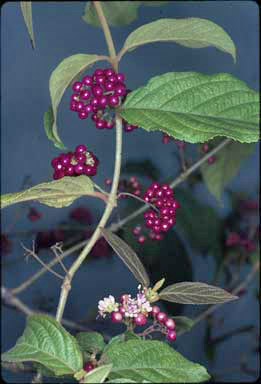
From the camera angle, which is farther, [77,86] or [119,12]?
[119,12]

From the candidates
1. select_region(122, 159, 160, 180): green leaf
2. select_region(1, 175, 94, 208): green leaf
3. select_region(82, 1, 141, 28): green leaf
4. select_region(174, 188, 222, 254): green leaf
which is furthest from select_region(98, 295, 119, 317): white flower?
select_region(122, 159, 160, 180): green leaf

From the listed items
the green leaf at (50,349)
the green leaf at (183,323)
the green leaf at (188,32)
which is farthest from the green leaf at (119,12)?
the green leaf at (50,349)

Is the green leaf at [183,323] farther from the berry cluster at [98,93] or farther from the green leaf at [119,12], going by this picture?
the green leaf at [119,12]

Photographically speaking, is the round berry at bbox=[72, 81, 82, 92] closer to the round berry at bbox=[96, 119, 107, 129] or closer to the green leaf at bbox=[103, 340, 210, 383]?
the round berry at bbox=[96, 119, 107, 129]

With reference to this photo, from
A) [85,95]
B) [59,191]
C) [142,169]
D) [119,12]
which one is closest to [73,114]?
[119,12]

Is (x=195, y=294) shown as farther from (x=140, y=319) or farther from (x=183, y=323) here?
(x=183, y=323)

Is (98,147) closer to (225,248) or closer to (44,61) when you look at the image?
(44,61)

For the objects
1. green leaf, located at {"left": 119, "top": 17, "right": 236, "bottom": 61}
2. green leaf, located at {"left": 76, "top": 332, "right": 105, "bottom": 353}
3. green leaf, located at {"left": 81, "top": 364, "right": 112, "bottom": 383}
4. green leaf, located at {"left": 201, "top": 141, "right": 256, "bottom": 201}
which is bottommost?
green leaf, located at {"left": 201, "top": 141, "right": 256, "bottom": 201}
